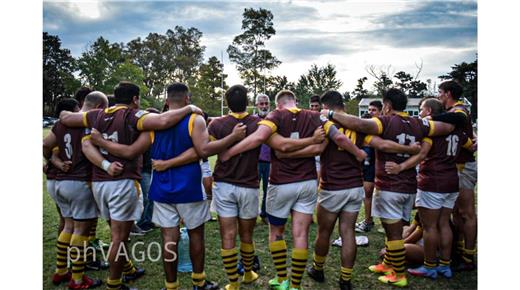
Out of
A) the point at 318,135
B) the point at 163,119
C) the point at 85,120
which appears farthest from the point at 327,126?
the point at 85,120

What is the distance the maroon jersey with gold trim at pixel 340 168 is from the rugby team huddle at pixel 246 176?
1 centimetres

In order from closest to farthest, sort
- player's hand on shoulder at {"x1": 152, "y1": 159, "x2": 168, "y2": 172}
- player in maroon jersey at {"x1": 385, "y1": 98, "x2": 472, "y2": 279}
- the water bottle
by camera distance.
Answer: player's hand on shoulder at {"x1": 152, "y1": 159, "x2": 168, "y2": 172}
player in maroon jersey at {"x1": 385, "y1": 98, "x2": 472, "y2": 279}
the water bottle

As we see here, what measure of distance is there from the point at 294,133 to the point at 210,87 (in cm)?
4307

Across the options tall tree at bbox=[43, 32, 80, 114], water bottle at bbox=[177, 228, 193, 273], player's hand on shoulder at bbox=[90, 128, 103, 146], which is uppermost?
tall tree at bbox=[43, 32, 80, 114]

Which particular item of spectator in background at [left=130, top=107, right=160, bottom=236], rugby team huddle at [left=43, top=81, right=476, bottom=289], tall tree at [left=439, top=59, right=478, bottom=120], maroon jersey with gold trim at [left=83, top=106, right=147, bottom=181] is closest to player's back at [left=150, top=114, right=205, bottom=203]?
rugby team huddle at [left=43, top=81, right=476, bottom=289]

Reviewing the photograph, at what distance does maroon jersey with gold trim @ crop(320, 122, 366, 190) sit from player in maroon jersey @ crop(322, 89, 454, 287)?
0.30 meters

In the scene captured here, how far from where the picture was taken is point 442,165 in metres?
5.24

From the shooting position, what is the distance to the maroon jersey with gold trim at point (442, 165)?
518 centimetres

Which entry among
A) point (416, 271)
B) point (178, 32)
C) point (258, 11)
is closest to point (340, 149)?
point (416, 271)

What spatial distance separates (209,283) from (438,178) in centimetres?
346

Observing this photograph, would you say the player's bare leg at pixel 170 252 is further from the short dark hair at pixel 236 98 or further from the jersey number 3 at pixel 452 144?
the jersey number 3 at pixel 452 144

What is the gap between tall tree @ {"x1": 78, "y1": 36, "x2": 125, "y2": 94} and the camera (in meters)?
41.5

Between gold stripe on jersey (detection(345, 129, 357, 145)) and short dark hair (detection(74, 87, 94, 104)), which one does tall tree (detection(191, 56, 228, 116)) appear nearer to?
short dark hair (detection(74, 87, 94, 104))

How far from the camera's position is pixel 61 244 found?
4.93m
